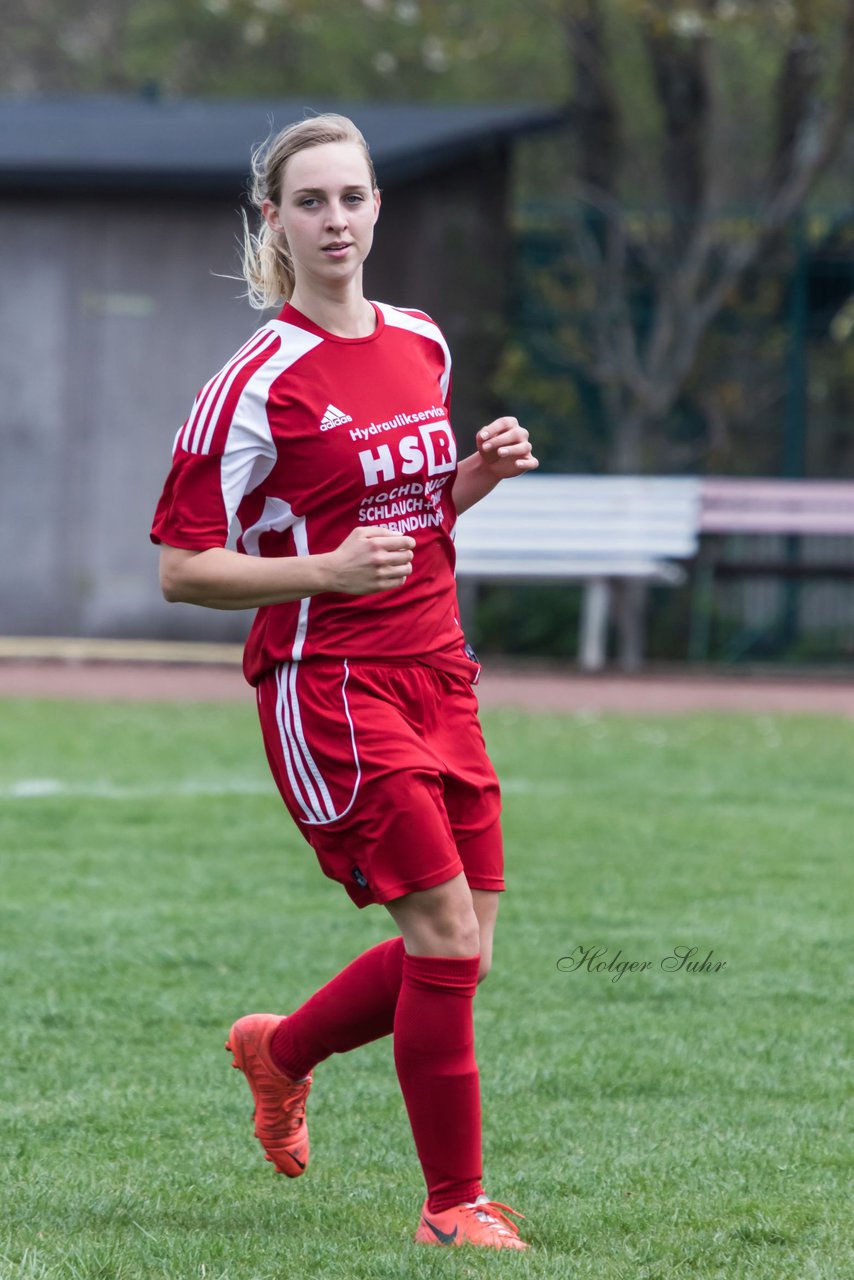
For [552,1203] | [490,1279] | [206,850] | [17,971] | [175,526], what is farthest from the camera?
[206,850]

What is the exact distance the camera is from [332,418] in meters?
3.47

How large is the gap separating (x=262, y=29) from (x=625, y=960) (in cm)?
1568

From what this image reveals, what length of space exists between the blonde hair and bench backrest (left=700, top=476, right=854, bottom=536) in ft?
32.6

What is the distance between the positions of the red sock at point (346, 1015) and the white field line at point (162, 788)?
4371 mm

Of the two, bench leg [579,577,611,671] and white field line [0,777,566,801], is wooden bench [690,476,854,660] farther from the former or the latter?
white field line [0,777,566,801]

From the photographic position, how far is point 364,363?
357 cm

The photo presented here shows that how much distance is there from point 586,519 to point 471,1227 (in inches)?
410

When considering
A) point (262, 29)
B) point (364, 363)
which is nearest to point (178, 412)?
point (262, 29)

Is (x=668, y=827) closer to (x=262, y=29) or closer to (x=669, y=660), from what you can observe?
(x=669, y=660)

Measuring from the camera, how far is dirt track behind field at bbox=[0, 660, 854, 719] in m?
11.6

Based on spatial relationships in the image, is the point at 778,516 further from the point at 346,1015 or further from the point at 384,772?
the point at 384,772

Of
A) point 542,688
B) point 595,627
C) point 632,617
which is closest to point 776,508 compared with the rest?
point 632,617

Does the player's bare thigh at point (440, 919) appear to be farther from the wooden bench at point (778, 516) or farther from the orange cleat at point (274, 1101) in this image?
the wooden bench at point (778, 516)

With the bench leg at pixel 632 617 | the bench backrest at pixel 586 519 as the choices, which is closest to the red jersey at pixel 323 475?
the bench backrest at pixel 586 519
